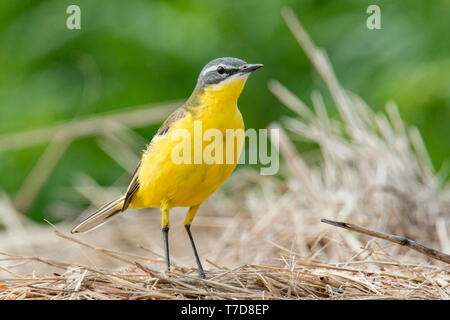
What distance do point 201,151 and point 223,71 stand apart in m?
0.65

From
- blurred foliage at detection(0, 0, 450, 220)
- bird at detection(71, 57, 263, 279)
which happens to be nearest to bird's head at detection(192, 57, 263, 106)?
bird at detection(71, 57, 263, 279)

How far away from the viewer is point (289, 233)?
17.4ft

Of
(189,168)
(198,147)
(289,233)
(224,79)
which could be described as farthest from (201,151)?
(289,233)

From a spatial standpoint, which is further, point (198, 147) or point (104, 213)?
point (104, 213)

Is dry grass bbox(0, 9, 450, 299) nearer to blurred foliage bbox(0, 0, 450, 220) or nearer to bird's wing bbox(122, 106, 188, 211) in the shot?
bird's wing bbox(122, 106, 188, 211)

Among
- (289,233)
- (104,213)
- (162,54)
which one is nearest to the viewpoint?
(104,213)

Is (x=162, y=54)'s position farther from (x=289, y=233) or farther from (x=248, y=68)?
(x=248, y=68)

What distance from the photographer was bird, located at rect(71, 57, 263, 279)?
4066mm

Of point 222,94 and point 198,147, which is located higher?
point 222,94

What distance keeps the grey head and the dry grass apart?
1149 mm

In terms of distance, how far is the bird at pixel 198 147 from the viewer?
407cm

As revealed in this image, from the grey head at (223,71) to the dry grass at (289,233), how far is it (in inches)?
45.2

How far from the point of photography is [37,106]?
7879 millimetres

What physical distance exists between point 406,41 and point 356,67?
78 centimetres
